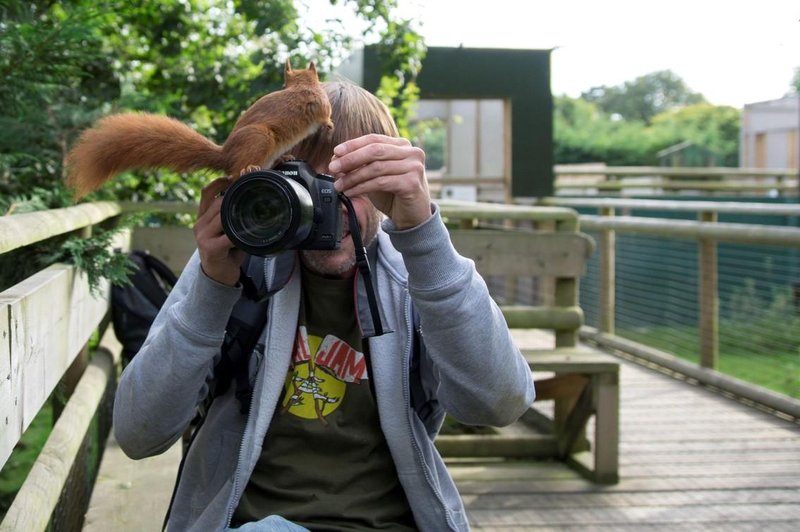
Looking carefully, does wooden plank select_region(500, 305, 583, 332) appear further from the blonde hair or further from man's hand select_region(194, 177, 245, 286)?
man's hand select_region(194, 177, 245, 286)

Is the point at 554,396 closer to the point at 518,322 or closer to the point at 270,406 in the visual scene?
the point at 518,322

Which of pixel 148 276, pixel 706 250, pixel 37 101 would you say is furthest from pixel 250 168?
pixel 706 250

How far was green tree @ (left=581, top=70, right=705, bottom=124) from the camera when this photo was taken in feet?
184

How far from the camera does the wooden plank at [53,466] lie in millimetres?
1505

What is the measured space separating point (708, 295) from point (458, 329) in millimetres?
4099

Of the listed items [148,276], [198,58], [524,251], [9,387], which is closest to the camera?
[9,387]

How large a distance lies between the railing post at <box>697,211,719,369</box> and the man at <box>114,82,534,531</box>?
383 centimetres

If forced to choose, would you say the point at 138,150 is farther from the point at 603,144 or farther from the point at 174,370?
the point at 603,144

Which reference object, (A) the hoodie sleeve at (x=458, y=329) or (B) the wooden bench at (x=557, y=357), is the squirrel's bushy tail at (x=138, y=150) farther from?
(B) the wooden bench at (x=557, y=357)

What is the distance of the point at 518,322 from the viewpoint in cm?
393

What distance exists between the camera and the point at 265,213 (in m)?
1.43

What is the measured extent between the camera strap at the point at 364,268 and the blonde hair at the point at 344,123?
0.52 ft

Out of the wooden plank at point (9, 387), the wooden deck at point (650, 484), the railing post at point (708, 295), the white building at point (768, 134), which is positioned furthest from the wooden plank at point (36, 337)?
the white building at point (768, 134)

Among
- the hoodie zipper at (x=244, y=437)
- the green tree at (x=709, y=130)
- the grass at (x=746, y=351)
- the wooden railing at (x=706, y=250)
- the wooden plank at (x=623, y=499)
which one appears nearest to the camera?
the hoodie zipper at (x=244, y=437)
